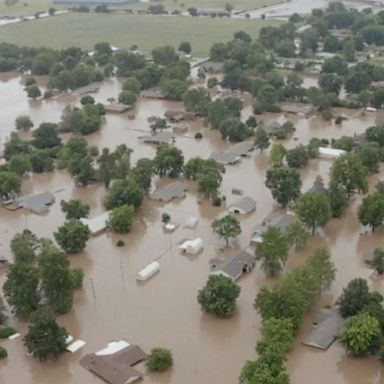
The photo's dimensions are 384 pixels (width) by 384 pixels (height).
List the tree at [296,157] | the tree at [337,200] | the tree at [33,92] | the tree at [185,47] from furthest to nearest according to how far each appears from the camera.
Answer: the tree at [185,47] < the tree at [33,92] < the tree at [296,157] < the tree at [337,200]

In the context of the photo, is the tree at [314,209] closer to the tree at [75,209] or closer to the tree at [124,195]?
the tree at [124,195]

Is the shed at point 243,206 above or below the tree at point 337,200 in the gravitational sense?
below

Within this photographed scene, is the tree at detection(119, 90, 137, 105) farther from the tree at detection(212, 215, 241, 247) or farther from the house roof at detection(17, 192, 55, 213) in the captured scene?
the tree at detection(212, 215, 241, 247)

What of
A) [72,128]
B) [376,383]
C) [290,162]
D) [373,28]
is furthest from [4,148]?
[373,28]

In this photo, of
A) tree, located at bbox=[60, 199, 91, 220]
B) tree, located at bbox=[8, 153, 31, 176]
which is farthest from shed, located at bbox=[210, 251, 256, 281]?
tree, located at bbox=[8, 153, 31, 176]

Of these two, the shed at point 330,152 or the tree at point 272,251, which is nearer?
the tree at point 272,251

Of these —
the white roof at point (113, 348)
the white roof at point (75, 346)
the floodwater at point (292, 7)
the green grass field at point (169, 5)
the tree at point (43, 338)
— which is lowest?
the floodwater at point (292, 7)

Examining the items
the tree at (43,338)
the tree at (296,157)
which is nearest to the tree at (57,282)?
the tree at (43,338)
